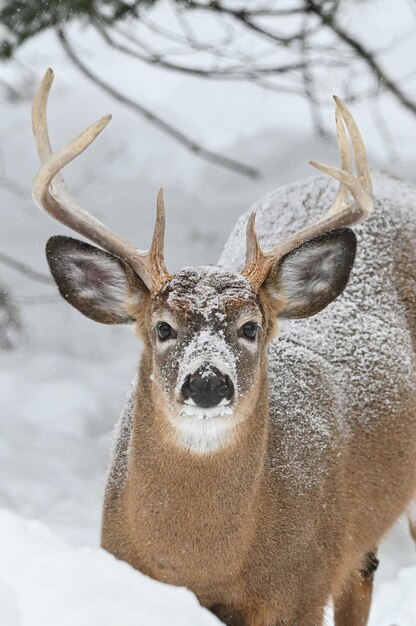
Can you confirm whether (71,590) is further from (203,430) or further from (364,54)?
(364,54)

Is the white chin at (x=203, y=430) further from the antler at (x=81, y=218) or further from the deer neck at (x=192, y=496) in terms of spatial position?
the antler at (x=81, y=218)

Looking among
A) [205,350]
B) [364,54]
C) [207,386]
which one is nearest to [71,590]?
[207,386]

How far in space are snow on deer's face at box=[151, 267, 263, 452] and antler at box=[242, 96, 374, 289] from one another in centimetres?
19

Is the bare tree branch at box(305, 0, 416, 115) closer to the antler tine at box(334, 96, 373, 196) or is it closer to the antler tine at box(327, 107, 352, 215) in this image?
the antler tine at box(327, 107, 352, 215)

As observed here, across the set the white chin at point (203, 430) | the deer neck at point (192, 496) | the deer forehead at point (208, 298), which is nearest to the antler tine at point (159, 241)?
the deer forehead at point (208, 298)

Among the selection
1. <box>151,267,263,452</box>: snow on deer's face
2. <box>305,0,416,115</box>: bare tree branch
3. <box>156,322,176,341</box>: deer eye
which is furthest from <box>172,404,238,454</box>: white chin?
<box>305,0,416,115</box>: bare tree branch

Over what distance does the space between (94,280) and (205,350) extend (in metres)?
0.70

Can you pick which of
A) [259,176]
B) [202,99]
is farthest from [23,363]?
[202,99]

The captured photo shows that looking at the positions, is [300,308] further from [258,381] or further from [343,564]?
[343,564]

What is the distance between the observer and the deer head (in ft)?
12.3

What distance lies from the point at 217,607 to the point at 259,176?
535 cm

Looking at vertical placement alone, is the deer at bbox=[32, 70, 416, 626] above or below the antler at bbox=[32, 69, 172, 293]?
below

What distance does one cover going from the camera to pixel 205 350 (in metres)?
3.70

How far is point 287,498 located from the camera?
4227 millimetres
